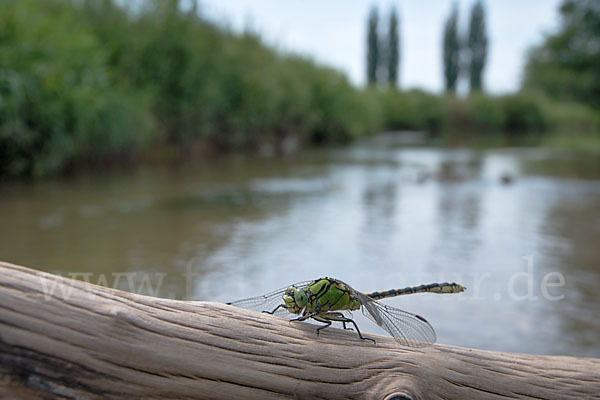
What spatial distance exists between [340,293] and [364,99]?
85.4ft

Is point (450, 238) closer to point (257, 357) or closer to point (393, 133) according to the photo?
point (257, 357)

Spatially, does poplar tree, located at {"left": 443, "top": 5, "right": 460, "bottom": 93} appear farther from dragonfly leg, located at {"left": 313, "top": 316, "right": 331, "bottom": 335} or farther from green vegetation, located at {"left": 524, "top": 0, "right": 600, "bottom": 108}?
dragonfly leg, located at {"left": 313, "top": 316, "right": 331, "bottom": 335}

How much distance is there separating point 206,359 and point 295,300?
313mm

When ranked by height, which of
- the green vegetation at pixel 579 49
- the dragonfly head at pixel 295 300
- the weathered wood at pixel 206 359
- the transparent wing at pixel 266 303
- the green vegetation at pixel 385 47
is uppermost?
the green vegetation at pixel 385 47

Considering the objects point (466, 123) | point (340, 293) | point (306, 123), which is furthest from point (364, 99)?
point (340, 293)

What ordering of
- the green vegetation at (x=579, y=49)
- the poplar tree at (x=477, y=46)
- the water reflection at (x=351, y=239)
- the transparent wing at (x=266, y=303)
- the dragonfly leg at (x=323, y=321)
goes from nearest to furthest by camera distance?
1. the dragonfly leg at (x=323, y=321)
2. the transparent wing at (x=266, y=303)
3. the water reflection at (x=351, y=239)
4. the green vegetation at (x=579, y=49)
5. the poplar tree at (x=477, y=46)

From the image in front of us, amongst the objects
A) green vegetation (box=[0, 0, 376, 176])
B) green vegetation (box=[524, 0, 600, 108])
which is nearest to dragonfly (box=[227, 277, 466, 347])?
green vegetation (box=[0, 0, 376, 176])

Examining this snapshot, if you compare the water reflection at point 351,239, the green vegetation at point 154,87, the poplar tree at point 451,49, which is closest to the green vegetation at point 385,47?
the poplar tree at point 451,49

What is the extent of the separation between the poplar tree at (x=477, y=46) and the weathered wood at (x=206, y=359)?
152 feet

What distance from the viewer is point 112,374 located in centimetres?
117

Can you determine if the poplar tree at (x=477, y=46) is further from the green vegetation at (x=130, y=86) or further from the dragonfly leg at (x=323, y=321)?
the dragonfly leg at (x=323, y=321)

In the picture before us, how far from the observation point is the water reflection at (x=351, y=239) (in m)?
3.70

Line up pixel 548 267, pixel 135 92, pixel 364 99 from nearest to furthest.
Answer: pixel 548 267 → pixel 135 92 → pixel 364 99

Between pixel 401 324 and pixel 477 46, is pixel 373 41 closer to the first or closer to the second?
pixel 477 46
